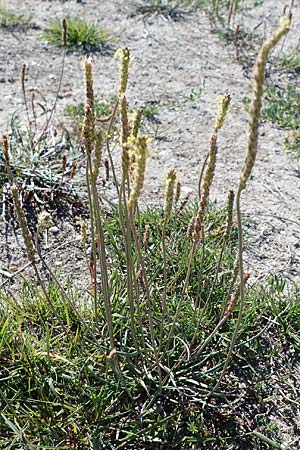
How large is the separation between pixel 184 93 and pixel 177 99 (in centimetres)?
13

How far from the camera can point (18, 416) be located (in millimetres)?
2031

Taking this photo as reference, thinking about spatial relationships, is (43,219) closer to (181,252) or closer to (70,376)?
(70,376)

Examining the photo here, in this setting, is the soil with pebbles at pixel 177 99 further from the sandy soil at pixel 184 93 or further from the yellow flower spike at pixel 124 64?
the yellow flower spike at pixel 124 64

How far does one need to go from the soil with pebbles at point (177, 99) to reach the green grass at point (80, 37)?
10 cm

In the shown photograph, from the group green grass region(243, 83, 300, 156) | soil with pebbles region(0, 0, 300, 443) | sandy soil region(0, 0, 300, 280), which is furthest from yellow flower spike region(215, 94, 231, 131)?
green grass region(243, 83, 300, 156)

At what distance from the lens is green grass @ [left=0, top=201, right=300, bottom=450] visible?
2.05m

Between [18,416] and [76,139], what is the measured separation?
2.20 m

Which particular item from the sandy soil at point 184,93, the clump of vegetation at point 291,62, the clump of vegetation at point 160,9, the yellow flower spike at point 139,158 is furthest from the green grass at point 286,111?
the yellow flower spike at point 139,158

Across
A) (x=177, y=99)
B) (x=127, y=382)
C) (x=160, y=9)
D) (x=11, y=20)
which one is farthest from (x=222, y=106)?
(x=160, y=9)

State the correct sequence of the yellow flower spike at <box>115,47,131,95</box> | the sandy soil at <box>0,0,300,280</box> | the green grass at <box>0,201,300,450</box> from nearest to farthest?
1. the yellow flower spike at <box>115,47,131,95</box>
2. the green grass at <box>0,201,300,450</box>
3. the sandy soil at <box>0,0,300,280</box>

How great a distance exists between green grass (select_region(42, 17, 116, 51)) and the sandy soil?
10 centimetres

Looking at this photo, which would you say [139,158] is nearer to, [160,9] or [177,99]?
[177,99]

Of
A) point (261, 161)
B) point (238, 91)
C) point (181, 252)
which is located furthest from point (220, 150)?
point (181, 252)

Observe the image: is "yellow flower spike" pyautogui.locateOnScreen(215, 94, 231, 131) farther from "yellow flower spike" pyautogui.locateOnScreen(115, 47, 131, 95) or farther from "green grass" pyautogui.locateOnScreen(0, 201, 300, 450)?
"green grass" pyautogui.locateOnScreen(0, 201, 300, 450)
